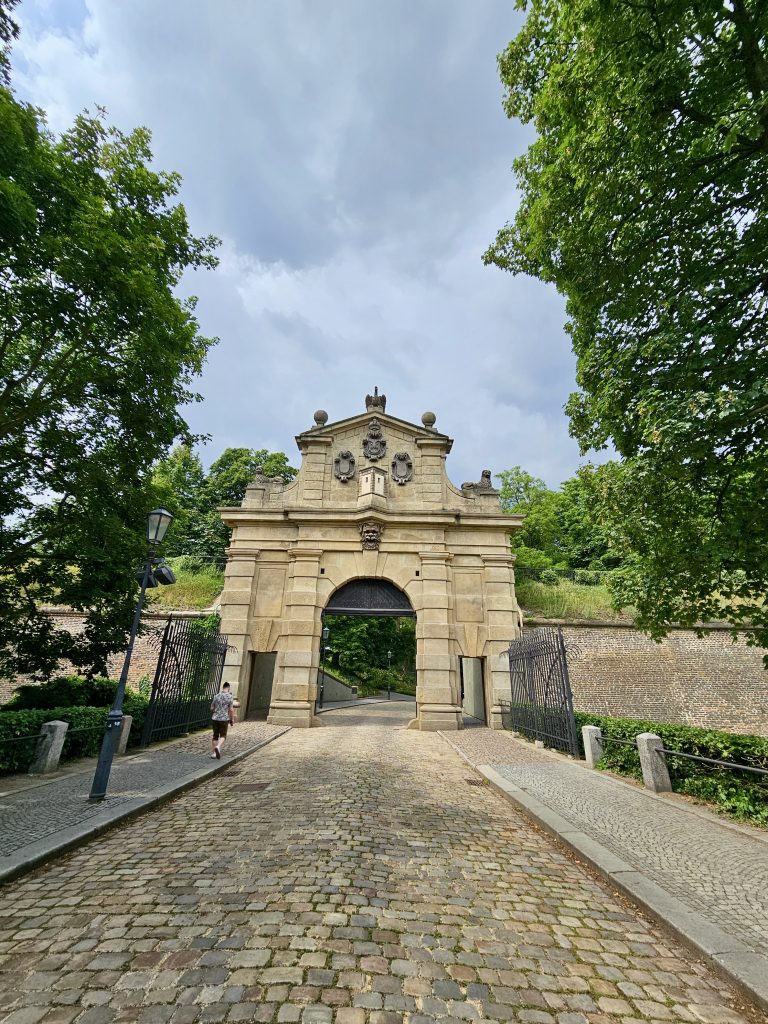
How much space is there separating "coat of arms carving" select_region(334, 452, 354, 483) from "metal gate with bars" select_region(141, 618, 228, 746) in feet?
24.9

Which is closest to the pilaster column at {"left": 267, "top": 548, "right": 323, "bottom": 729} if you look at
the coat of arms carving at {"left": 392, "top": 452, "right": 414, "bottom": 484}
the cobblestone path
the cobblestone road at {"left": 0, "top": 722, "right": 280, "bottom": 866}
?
the coat of arms carving at {"left": 392, "top": 452, "right": 414, "bottom": 484}

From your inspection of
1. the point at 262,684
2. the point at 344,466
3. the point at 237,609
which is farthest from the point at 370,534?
the point at 262,684

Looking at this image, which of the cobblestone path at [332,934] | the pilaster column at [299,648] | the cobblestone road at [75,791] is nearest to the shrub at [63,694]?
the cobblestone road at [75,791]

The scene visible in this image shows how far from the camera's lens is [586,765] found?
906 centimetres

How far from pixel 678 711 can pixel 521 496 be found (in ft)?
81.4

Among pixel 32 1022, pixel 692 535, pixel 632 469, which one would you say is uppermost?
pixel 632 469

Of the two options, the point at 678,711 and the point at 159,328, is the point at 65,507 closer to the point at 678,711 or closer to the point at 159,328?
the point at 159,328

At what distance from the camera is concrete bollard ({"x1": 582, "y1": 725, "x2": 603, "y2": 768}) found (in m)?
9.14

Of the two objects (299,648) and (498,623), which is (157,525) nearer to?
(299,648)

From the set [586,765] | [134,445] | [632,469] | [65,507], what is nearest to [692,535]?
[632,469]

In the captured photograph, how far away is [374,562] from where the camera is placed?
16922mm

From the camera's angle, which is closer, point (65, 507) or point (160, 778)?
point (160, 778)

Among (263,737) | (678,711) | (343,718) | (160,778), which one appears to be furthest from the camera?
(343,718)

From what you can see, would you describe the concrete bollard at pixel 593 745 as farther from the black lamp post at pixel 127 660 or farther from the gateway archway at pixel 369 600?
the black lamp post at pixel 127 660
